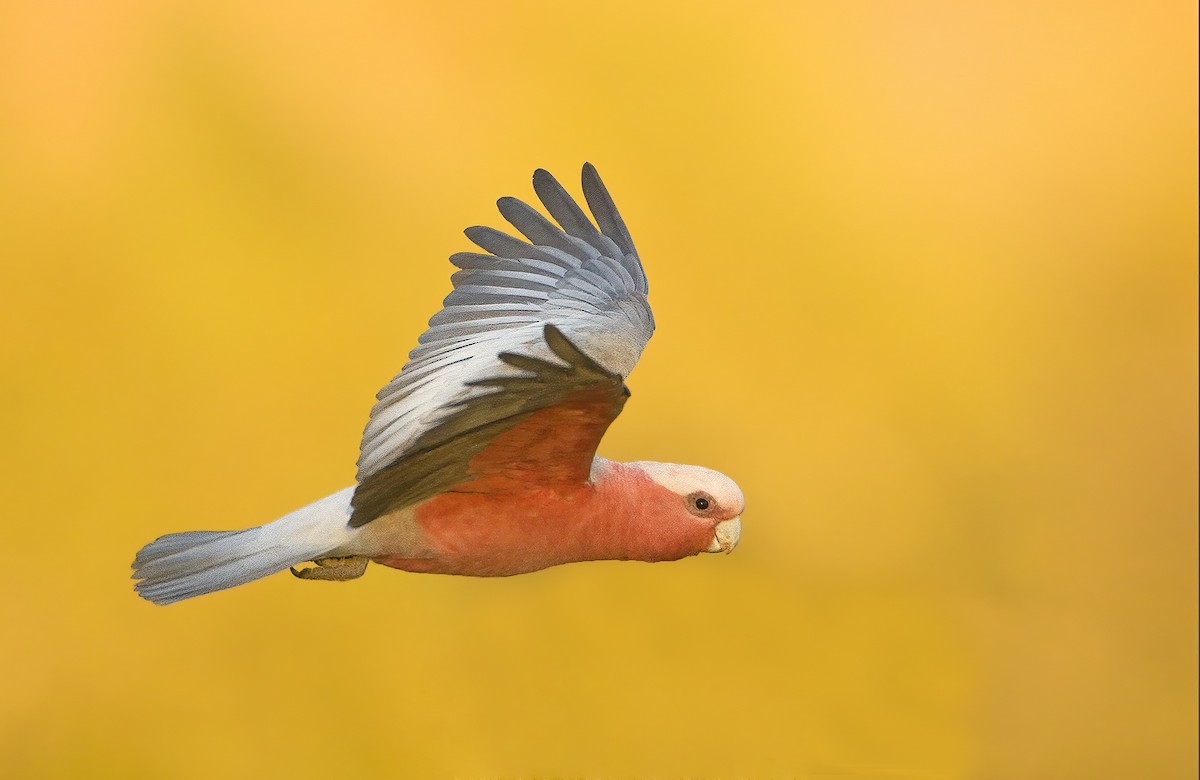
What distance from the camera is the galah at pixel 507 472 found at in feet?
Answer: 5.96

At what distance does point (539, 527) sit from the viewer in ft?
6.44

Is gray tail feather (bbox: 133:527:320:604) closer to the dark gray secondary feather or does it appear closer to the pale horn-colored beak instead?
the dark gray secondary feather

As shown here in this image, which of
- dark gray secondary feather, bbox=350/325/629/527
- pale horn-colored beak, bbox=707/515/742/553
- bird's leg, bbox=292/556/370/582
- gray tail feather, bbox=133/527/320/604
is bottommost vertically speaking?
pale horn-colored beak, bbox=707/515/742/553

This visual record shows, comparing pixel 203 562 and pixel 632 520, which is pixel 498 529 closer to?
pixel 632 520

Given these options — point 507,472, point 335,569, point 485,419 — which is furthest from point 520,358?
point 335,569

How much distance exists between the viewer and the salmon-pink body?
6.39 ft

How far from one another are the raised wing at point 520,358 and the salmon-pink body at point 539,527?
0.04 meters

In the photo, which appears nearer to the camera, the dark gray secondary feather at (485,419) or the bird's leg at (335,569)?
the dark gray secondary feather at (485,419)

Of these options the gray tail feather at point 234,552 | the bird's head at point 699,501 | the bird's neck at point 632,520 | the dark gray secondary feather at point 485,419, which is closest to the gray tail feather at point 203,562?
the gray tail feather at point 234,552

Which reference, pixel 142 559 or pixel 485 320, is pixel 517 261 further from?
pixel 142 559

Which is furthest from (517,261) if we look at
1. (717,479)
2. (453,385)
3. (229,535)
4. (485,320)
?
(229,535)

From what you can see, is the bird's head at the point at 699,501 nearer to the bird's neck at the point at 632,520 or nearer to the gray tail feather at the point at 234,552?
the bird's neck at the point at 632,520

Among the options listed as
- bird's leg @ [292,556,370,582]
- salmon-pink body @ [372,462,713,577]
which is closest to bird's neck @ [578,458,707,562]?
salmon-pink body @ [372,462,713,577]

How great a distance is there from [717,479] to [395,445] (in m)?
0.55
